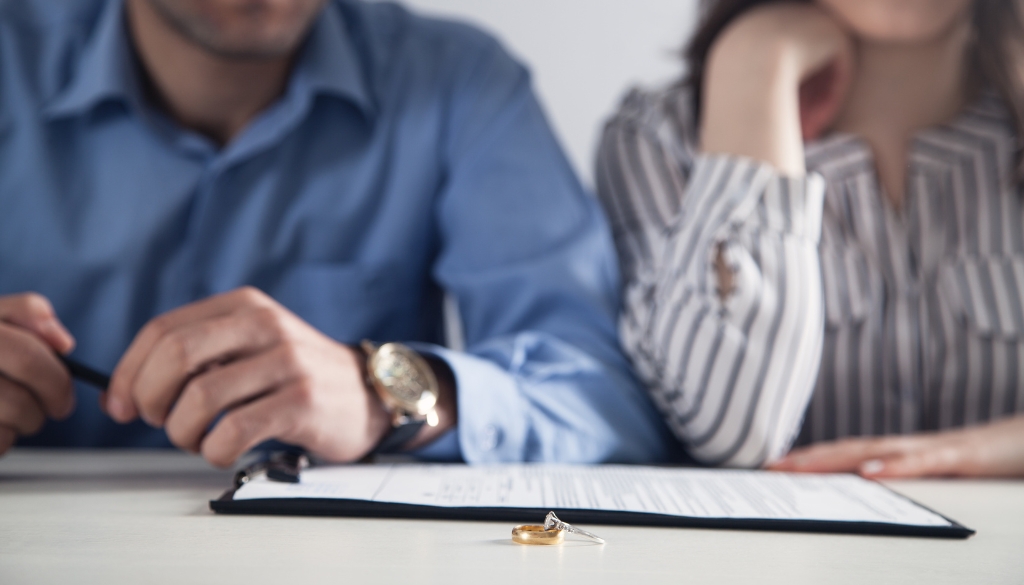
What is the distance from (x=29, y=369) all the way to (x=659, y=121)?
78cm

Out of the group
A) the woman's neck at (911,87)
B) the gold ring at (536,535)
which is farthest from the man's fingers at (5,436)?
the woman's neck at (911,87)

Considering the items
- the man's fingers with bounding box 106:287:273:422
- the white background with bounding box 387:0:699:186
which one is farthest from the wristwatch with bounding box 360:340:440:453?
the white background with bounding box 387:0:699:186

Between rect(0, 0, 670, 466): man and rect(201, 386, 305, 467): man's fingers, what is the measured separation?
264 mm

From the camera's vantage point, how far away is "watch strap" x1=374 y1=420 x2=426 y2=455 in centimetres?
72

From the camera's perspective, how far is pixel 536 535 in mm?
461

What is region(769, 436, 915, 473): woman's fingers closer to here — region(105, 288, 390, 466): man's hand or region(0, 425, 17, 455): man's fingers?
region(105, 288, 390, 466): man's hand

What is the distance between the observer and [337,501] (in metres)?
0.52

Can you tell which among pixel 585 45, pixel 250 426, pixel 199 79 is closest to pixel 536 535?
pixel 250 426

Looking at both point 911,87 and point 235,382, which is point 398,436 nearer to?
point 235,382

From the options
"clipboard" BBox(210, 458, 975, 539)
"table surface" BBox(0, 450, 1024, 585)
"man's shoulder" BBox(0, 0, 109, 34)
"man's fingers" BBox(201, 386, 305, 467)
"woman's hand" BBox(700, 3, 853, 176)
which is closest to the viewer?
"table surface" BBox(0, 450, 1024, 585)

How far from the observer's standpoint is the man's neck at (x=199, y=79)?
3.47 feet

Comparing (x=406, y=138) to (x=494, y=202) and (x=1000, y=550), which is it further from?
(x=1000, y=550)

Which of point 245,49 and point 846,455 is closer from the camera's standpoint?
point 846,455

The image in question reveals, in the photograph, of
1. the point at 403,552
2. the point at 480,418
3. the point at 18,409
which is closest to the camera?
the point at 403,552
